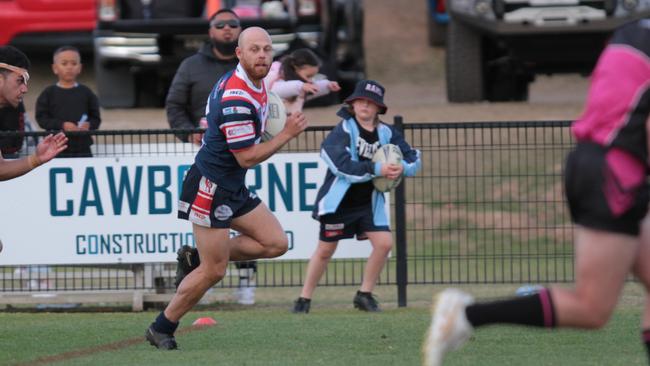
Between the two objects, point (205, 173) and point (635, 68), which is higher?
point (635, 68)

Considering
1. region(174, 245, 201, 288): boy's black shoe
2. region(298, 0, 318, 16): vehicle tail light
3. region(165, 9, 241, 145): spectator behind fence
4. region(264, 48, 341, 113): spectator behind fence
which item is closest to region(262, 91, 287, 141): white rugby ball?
region(174, 245, 201, 288): boy's black shoe

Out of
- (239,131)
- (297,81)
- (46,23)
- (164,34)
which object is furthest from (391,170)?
(46,23)

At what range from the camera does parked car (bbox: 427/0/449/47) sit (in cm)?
3031

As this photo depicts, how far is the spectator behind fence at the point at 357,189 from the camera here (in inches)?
423

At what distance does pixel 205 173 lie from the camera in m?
8.38

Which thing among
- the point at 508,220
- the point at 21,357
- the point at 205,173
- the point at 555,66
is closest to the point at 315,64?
the point at 508,220

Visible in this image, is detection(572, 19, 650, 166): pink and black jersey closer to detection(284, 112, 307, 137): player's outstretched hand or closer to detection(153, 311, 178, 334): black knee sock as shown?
detection(284, 112, 307, 137): player's outstretched hand

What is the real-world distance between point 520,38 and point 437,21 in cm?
1317

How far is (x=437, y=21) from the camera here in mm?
31703

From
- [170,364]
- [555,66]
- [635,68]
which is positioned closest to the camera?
[635,68]

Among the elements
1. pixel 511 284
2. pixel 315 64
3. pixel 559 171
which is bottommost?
pixel 511 284

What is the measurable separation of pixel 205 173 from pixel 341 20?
1421 cm

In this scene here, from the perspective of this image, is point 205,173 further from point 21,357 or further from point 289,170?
point 289,170

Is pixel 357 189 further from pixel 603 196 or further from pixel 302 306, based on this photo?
pixel 603 196
